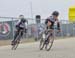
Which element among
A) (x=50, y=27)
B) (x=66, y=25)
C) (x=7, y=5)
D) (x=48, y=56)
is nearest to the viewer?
(x=48, y=56)

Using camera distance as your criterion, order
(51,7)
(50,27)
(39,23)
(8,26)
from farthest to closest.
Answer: (51,7)
(39,23)
(8,26)
(50,27)

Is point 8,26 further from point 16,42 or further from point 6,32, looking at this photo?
point 16,42

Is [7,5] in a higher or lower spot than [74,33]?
higher

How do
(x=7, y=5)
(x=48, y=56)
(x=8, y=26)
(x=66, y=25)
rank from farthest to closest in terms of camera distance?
(x=7, y=5) → (x=66, y=25) → (x=8, y=26) → (x=48, y=56)

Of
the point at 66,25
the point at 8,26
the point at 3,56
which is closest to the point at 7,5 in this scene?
the point at 66,25

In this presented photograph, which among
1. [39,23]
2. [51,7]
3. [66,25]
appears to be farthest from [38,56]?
[51,7]

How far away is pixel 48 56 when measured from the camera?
1298 cm

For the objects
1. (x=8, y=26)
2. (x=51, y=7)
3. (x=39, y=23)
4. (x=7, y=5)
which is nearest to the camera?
(x=8, y=26)

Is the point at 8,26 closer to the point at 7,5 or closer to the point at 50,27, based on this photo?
the point at 50,27

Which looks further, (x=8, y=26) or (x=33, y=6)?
(x=33, y=6)

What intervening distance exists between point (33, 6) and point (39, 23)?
36.4 ft

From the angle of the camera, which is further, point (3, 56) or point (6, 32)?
point (6, 32)

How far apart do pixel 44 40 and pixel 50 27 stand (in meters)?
0.64

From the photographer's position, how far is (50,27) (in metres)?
15.5
